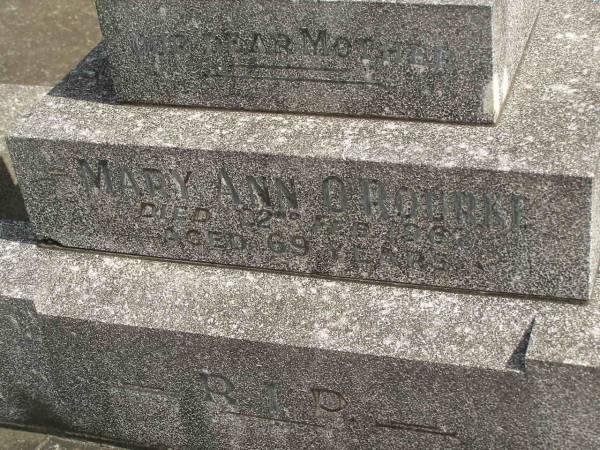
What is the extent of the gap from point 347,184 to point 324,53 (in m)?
0.41

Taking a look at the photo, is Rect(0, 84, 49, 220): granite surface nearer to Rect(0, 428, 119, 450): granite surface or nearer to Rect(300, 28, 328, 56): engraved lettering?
Rect(0, 428, 119, 450): granite surface

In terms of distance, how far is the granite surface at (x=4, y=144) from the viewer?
4570 mm

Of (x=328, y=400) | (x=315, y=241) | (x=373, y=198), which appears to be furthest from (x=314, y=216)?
(x=328, y=400)

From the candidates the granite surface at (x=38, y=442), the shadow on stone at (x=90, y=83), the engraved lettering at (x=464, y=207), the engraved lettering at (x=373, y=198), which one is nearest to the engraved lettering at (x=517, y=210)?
the engraved lettering at (x=464, y=207)

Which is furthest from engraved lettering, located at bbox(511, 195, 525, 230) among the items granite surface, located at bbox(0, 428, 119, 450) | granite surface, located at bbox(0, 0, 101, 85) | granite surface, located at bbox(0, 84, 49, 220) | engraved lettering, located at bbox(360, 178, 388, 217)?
granite surface, located at bbox(0, 0, 101, 85)

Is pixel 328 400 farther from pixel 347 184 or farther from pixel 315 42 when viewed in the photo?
pixel 315 42

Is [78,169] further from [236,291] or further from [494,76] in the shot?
[494,76]

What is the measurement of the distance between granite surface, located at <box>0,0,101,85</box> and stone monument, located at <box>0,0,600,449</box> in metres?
2.02

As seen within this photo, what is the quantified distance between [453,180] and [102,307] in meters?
1.30

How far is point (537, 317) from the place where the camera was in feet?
10.6

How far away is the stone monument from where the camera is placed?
318cm

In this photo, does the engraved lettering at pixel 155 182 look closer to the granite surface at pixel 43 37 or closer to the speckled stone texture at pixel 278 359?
the speckled stone texture at pixel 278 359

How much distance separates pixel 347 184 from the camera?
330 cm

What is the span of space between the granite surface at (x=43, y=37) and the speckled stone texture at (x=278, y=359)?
2037 mm
